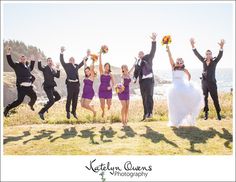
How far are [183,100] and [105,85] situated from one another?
2.51 metres

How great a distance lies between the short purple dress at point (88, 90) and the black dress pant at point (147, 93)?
5.22ft

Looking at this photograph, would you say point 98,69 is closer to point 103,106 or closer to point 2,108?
point 103,106

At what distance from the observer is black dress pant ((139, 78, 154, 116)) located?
1304 cm

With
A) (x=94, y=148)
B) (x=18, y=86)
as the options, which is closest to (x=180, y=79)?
(x=94, y=148)

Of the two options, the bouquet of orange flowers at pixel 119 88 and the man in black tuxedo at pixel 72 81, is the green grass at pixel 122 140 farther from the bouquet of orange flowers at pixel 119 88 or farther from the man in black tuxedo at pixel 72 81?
the bouquet of orange flowers at pixel 119 88

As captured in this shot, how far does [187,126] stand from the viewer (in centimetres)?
1242

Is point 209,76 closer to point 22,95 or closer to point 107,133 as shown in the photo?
point 107,133

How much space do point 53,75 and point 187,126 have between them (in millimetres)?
4505

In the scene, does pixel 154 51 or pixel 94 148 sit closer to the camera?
pixel 94 148

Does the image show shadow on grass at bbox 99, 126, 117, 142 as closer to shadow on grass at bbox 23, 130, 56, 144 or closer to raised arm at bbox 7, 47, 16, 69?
shadow on grass at bbox 23, 130, 56, 144

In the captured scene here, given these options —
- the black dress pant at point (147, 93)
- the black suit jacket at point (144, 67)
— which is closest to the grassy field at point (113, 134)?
the black dress pant at point (147, 93)

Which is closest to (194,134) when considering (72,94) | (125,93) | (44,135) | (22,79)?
(125,93)

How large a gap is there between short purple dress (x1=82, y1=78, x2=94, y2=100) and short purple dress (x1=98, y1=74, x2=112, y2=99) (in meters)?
0.34

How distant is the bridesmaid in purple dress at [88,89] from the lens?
43.0ft
